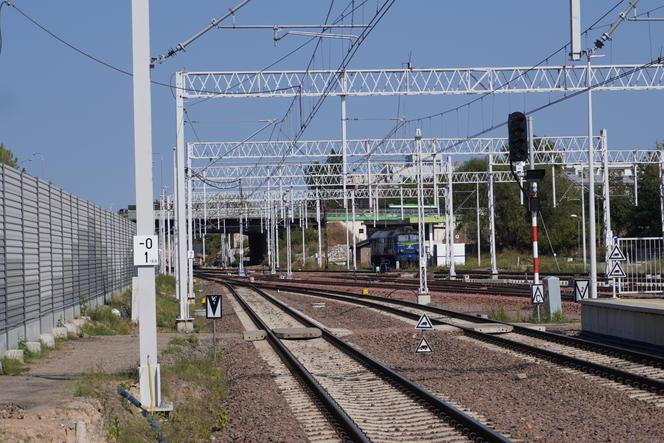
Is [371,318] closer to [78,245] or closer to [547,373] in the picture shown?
[78,245]

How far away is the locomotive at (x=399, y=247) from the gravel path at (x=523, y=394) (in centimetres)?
6199

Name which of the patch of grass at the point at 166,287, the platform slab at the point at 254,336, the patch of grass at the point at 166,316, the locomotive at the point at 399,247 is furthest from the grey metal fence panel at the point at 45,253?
the locomotive at the point at 399,247

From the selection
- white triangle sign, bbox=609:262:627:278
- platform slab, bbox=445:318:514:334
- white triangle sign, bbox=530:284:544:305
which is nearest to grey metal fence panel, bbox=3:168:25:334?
platform slab, bbox=445:318:514:334

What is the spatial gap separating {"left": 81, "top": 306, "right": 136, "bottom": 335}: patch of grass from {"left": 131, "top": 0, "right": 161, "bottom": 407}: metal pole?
13.8 meters

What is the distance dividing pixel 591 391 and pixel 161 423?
6.09m

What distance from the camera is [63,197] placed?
28.0 m

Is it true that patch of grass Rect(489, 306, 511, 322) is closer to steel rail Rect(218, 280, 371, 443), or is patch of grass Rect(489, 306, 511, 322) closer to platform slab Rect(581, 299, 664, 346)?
platform slab Rect(581, 299, 664, 346)

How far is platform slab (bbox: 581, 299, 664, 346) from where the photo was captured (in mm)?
20078

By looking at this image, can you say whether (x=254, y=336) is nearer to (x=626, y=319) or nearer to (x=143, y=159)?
(x=626, y=319)

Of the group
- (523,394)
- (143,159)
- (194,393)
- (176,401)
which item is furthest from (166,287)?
(523,394)

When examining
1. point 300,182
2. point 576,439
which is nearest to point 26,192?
point 576,439

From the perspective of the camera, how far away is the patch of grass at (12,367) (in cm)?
1773

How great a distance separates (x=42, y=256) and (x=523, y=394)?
13.4m

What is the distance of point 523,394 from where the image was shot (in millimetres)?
14680
